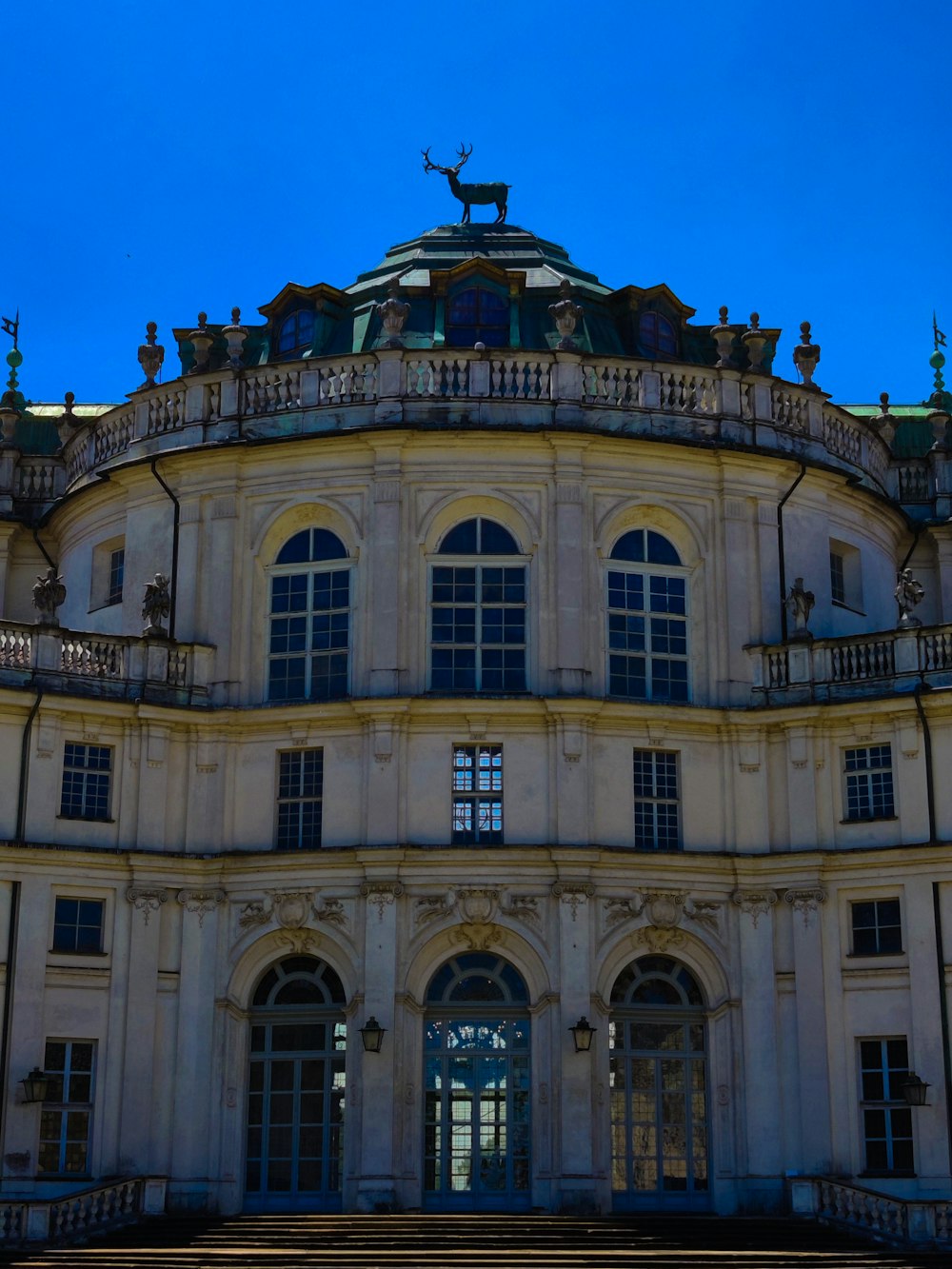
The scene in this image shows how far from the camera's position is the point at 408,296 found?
43062 mm

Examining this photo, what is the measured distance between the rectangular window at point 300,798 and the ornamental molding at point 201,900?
4.58 feet

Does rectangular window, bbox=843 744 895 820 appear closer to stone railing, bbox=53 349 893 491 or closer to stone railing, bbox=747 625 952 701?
stone railing, bbox=747 625 952 701

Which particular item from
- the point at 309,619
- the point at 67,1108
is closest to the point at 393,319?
the point at 309,619

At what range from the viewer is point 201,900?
1511 inches

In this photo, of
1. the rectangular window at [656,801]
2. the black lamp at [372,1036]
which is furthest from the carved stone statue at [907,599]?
the black lamp at [372,1036]

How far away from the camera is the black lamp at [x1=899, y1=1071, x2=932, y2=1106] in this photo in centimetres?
3625

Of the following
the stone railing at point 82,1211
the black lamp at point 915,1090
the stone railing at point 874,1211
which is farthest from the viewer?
the black lamp at point 915,1090

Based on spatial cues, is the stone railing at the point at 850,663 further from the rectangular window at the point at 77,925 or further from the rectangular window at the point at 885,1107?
the rectangular window at the point at 77,925

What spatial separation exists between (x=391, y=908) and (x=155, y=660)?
634 centimetres

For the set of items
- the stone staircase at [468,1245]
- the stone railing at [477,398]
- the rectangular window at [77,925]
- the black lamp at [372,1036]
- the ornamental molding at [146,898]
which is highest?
the stone railing at [477,398]

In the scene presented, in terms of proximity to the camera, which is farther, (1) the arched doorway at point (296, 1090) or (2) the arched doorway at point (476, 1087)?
(1) the arched doorway at point (296, 1090)

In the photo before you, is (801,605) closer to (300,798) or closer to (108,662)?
(300,798)

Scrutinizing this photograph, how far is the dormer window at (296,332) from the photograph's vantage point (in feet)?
143

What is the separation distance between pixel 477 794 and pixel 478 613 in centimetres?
334
